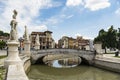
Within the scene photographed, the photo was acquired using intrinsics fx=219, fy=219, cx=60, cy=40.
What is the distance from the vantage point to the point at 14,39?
14.9 meters

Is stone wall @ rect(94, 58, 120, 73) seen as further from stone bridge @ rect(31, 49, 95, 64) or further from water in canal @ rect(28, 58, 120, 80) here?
stone bridge @ rect(31, 49, 95, 64)

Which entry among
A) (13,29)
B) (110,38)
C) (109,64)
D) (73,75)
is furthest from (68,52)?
(13,29)

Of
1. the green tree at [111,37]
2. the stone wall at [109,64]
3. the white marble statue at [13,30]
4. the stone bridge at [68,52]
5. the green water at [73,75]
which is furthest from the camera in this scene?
the green tree at [111,37]

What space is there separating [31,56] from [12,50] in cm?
2311

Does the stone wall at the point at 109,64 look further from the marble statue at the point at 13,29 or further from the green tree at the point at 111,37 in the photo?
the green tree at the point at 111,37

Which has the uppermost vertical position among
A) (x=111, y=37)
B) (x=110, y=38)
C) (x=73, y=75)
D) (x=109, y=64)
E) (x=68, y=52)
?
(x=111, y=37)

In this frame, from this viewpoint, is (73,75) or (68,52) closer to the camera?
(73,75)

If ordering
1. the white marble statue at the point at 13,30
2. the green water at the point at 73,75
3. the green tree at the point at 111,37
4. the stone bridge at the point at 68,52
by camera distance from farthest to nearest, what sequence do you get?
the green tree at the point at 111,37 → the stone bridge at the point at 68,52 → the green water at the point at 73,75 → the white marble statue at the point at 13,30

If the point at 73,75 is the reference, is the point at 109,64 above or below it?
above

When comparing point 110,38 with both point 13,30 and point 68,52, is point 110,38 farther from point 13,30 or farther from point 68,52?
point 13,30

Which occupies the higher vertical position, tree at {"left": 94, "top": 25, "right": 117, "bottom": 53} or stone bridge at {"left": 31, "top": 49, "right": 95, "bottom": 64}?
tree at {"left": 94, "top": 25, "right": 117, "bottom": 53}

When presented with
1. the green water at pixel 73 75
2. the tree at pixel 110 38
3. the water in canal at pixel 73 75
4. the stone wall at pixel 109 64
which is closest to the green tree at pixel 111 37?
the tree at pixel 110 38

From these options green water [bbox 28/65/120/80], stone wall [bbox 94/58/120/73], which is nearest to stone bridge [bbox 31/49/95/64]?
stone wall [bbox 94/58/120/73]

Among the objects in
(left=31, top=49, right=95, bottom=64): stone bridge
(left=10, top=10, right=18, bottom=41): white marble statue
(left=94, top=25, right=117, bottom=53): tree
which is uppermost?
(left=94, top=25, right=117, bottom=53): tree
